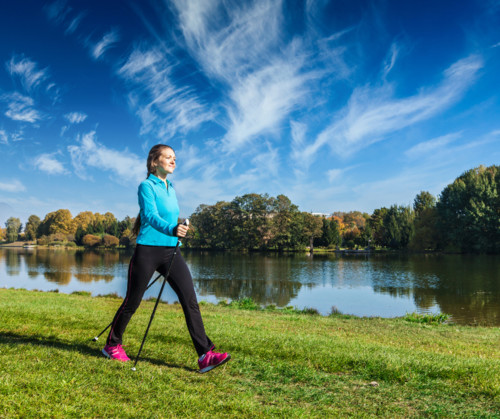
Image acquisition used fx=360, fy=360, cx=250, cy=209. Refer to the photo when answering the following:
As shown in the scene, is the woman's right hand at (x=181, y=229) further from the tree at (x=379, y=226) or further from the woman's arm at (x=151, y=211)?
the tree at (x=379, y=226)

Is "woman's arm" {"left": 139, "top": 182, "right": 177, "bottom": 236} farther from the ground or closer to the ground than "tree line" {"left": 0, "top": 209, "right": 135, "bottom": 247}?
closer to the ground

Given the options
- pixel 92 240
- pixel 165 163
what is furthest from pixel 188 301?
pixel 92 240

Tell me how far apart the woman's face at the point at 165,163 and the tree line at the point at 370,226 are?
52.4 metres

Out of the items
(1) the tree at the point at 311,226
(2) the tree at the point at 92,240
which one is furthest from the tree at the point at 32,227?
(1) the tree at the point at 311,226

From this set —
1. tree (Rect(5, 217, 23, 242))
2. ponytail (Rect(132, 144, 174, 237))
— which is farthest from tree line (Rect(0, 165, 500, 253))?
ponytail (Rect(132, 144, 174, 237))

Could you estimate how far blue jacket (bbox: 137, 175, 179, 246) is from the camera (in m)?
3.66

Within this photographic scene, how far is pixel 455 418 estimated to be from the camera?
2.91 metres

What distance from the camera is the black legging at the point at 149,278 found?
Result: 374cm

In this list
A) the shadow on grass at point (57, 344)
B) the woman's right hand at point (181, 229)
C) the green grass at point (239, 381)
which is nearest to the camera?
Result: the green grass at point (239, 381)

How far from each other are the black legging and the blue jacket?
9 cm

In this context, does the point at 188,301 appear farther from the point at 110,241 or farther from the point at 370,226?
the point at 110,241

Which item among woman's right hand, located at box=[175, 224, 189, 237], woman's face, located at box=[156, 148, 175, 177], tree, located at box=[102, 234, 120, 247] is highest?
tree, located at box=[102, 234, 120, 247]

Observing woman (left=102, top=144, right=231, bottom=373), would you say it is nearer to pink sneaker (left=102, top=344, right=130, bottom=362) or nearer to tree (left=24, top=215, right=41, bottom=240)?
pink sneaker (left=102, top=344, right=130, bottom=362)

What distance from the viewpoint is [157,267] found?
3840 mm
